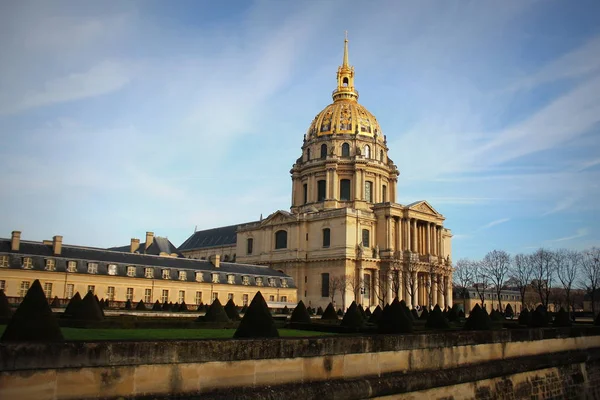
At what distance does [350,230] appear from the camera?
73.6 m

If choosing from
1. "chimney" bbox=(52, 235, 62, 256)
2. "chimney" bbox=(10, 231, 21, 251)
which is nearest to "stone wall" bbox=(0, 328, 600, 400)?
"chimney" bbox=(10, 231, 21, 251)

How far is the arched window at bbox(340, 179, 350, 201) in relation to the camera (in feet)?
273

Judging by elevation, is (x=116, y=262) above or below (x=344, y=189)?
below

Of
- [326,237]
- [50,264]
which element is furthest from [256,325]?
[326,237]

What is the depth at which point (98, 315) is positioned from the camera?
24.3m

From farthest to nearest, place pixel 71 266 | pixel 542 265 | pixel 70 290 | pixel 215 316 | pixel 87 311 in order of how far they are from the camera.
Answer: pixel 542 265 → pixel 71 266 → pixel 70 290 → pixel 215 316 → pixel 87 311

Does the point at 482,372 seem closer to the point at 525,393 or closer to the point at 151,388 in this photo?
the point at 525,393

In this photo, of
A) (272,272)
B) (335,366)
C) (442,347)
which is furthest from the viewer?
(272,272)

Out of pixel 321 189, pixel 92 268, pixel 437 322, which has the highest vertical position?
pixel 321 189

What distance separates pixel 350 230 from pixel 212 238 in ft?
132

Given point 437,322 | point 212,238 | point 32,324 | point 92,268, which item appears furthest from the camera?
point 212,238

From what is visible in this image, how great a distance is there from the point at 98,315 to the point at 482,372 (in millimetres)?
15565

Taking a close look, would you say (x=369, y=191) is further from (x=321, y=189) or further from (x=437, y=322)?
(x=437, y=322)

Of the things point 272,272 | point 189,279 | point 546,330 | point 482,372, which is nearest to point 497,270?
point 272,272
